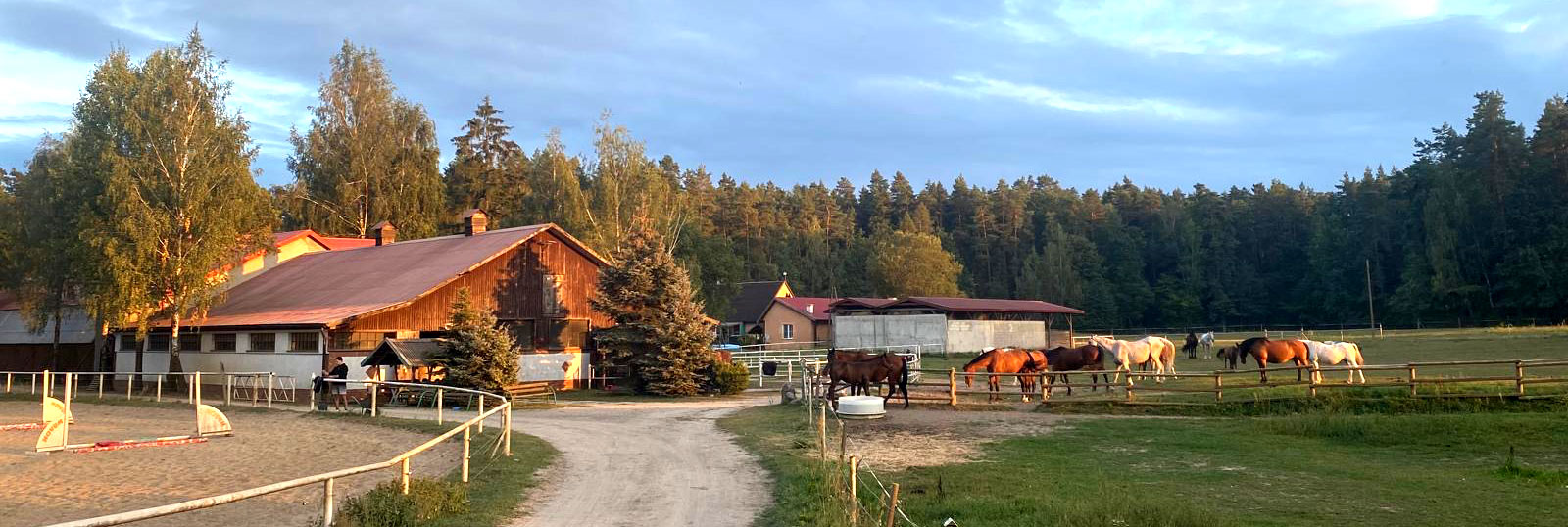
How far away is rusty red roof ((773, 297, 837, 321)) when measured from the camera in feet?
228

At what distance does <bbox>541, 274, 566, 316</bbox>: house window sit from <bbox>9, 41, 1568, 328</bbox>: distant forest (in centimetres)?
1113

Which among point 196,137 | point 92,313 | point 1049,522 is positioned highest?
point 196,137

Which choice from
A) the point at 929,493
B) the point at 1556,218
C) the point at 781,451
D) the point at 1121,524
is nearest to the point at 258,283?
the point at 781,451

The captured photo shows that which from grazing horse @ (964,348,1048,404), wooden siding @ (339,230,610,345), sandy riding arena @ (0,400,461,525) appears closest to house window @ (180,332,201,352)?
wooden siding @ (339,230,610,345)

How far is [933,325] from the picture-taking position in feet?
183

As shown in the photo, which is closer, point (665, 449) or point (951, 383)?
point (665, 449)

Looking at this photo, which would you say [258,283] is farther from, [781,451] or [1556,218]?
[1556,218]

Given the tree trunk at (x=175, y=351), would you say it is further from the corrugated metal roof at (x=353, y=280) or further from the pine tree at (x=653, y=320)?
the pine tree at (x=653, y=320)

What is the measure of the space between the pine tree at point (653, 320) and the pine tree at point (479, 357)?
5056mm

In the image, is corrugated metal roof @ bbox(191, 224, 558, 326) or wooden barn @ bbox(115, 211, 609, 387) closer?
wooden barn @ bbox(115, 211, 609, 387)

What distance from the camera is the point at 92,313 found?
35.1m

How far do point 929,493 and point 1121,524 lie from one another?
309 centimetres

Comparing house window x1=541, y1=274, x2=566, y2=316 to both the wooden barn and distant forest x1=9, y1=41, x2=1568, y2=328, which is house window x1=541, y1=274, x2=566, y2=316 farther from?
distant forest x1=9, y1=41, x2=1568, y2=328

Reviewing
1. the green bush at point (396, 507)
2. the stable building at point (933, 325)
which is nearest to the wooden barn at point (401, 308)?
the green bush at point (396, 507)
